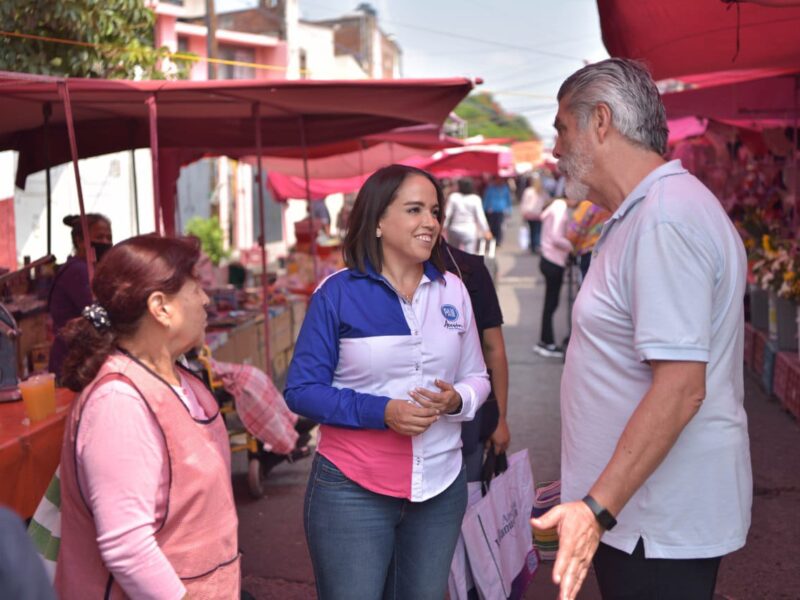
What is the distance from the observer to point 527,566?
3.23 meters

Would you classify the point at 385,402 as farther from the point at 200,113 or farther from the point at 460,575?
the point at 200,113

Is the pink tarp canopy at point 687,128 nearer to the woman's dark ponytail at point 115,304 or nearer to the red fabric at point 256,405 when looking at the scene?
the red fabric at point 256,405

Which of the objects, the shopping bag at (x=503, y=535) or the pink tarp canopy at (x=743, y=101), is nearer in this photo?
the shopping bag at (x=503, y=535)

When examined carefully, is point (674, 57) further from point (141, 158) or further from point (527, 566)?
point (141, 158)

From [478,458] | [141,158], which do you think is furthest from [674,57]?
[141,158]

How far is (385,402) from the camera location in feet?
8.26

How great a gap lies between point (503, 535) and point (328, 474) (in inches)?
32.9

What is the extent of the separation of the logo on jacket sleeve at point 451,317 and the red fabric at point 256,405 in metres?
2.70

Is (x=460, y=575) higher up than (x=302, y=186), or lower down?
lower down

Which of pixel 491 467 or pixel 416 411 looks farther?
pixel 491 467

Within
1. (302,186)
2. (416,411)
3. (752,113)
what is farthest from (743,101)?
(302,186)

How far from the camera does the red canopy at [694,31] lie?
Result: 12.7 feet

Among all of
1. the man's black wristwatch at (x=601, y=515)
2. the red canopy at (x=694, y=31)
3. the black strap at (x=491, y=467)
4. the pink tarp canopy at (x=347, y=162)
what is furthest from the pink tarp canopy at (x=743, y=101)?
the man's black wristwatch at (x=601, y=515)

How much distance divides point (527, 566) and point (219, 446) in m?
1.45
